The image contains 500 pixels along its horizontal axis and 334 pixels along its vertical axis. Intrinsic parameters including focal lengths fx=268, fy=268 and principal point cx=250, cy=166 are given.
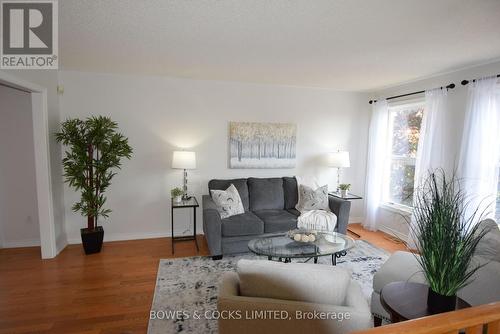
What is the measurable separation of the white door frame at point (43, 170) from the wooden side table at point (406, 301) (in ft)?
12.4

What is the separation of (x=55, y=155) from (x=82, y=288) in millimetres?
1836

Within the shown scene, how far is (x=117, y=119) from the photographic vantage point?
393cm

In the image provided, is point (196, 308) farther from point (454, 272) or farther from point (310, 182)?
point (310, 182)

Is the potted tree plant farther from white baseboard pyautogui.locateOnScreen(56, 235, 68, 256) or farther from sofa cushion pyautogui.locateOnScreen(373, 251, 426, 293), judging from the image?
sofa cushion pyautogui.locateOnScreen(373, 251, 426, 293)

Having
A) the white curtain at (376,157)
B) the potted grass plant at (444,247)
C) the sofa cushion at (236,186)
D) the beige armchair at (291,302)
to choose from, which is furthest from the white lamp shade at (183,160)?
the white curtain at (376,157)

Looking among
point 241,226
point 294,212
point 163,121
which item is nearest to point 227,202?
point 241,226

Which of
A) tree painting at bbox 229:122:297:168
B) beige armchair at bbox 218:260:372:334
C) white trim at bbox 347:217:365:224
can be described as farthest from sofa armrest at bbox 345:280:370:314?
white trim at bbox 347:217:365:224

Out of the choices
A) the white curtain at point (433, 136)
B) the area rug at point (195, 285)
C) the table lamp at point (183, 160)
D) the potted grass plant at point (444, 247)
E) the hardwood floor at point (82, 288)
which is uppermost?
the white curtain at point (433, 136)

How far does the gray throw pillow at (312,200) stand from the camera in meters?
3.99

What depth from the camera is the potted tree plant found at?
335 cm

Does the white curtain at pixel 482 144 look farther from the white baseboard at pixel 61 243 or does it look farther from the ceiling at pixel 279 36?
the white baseboard at pixel 61 243

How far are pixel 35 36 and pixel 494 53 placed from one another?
4.50 metres

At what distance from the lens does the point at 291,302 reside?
51.6 inches

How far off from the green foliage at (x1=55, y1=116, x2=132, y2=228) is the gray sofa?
138cm
